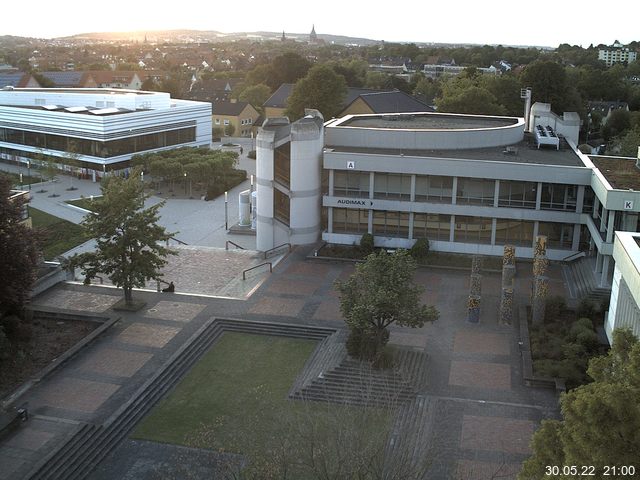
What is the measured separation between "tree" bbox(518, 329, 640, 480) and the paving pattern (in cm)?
563

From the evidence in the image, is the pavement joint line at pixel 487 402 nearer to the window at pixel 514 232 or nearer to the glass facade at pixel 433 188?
the window at pixel 514 232

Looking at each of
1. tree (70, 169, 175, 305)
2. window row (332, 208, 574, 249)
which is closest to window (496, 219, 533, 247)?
window row (332, 208, 574, 249)

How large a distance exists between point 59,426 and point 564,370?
1808 centimetres

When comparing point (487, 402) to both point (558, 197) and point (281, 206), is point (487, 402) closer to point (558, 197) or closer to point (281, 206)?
point (558, 197)

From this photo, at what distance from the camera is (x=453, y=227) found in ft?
142

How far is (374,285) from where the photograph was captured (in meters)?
28.8

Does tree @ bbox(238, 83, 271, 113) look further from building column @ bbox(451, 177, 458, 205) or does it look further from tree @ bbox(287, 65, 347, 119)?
building column @ bbox(451, 177, 458, 205)

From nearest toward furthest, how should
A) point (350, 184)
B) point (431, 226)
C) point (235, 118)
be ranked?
point (431, 226)
point (350, 184)
point (235, 118)

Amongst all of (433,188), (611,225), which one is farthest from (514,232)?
(611,225)

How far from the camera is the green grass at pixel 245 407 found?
21656 millimetres

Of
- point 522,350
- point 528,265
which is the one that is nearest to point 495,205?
point 528,265

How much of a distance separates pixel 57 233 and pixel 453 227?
1052 inches

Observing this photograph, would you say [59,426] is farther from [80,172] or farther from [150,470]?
[80,172]

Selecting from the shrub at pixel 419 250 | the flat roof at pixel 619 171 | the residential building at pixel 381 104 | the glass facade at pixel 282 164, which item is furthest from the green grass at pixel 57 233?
the residential building at pixel 381 104
